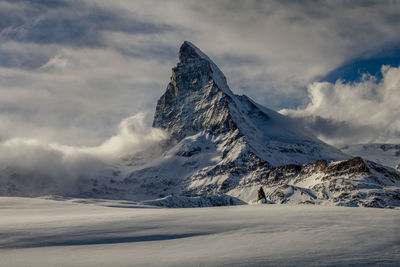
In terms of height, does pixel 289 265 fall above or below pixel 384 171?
below

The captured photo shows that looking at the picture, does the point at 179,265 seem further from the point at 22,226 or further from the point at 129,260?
the point at 22,226

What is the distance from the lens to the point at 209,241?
553 inches

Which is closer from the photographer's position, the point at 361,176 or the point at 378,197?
the point at 378,197

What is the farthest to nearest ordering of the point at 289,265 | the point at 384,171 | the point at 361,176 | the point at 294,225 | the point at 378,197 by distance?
1. the point at 384,171
2. the point at 361,176
3. the point at 378,197
4. the point at 294,225
5. the point at 289,265

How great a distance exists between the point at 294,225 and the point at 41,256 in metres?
11.2

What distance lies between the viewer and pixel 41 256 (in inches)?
486

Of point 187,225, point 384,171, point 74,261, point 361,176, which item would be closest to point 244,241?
point 187,225

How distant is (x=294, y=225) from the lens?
16156mm

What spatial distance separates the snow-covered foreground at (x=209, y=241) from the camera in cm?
1144

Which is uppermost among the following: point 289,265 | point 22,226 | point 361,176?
point 361,176

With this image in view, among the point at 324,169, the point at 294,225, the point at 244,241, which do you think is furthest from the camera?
the point at 324,169

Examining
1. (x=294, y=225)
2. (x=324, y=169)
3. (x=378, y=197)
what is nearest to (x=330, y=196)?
(x=378, y=197)

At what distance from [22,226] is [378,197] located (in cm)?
15574

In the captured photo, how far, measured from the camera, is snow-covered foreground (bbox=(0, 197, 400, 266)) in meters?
11.4
